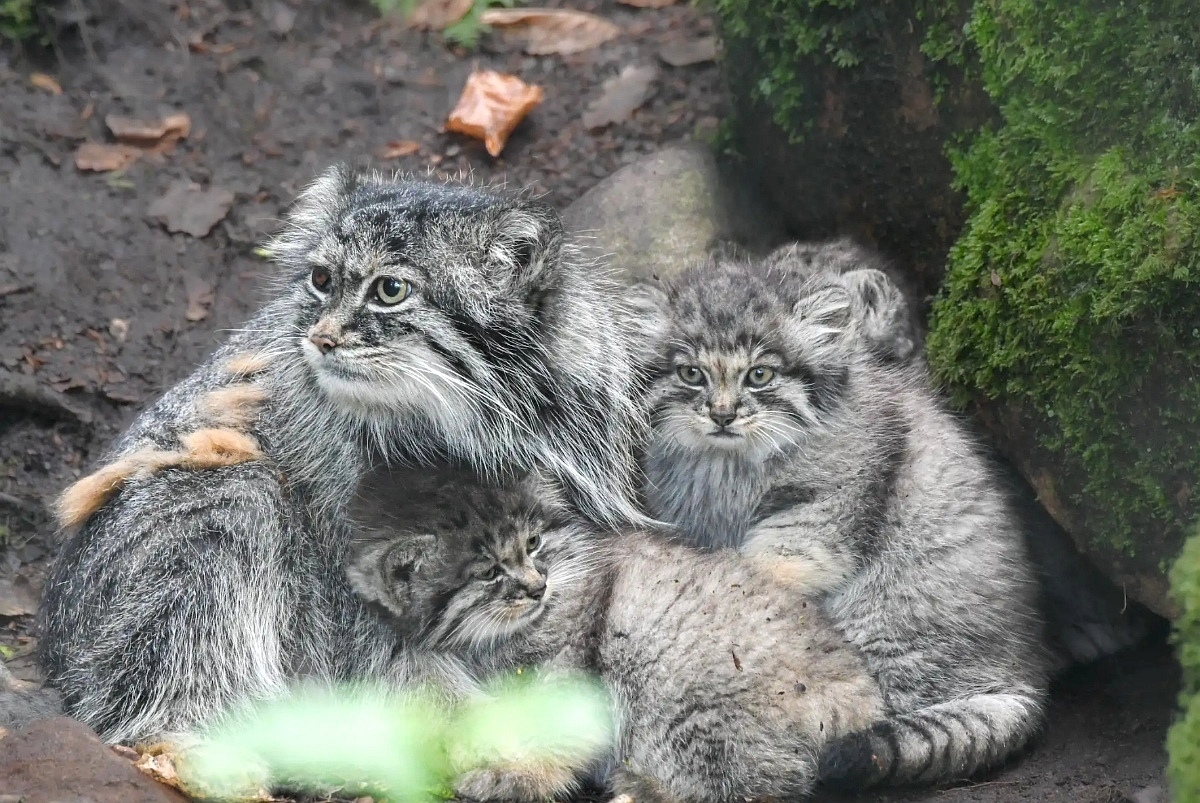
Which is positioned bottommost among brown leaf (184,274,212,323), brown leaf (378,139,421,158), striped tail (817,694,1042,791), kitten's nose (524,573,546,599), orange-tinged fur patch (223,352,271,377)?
striped tail (817,694,1042,791)

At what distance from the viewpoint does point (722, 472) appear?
612cm

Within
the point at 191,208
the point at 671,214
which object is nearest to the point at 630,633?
the point at 671,214

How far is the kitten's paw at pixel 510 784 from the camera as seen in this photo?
5.17m

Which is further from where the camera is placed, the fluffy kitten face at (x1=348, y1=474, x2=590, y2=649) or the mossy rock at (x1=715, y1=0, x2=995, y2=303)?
the mossy rock at (x1=715, y1=0, x2=995, y2=303)

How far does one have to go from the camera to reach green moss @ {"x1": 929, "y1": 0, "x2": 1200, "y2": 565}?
17.0 ft

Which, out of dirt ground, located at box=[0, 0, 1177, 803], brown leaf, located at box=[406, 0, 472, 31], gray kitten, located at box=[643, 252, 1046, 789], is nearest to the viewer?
gray kitten, located at box=[643, 252, 1046, 789]

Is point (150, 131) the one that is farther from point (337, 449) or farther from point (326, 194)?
point (337, 449)

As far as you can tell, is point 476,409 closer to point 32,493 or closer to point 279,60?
point 32,493

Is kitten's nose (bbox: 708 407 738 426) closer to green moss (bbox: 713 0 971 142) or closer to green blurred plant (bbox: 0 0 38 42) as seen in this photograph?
green moss (bbox: 713 0 971 142)

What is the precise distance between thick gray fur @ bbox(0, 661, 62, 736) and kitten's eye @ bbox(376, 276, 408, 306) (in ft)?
7.23

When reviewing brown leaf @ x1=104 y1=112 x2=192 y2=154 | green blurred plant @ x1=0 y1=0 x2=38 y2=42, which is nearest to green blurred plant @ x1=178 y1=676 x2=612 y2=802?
brown leaf @ x1=104 y1=112 x2=192 y2=154

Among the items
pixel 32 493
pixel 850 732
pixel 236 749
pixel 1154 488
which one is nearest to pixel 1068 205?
pixel 1154 488

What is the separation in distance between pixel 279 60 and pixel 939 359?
532 centimetres

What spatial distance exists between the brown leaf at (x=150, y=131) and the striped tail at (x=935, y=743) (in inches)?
242
